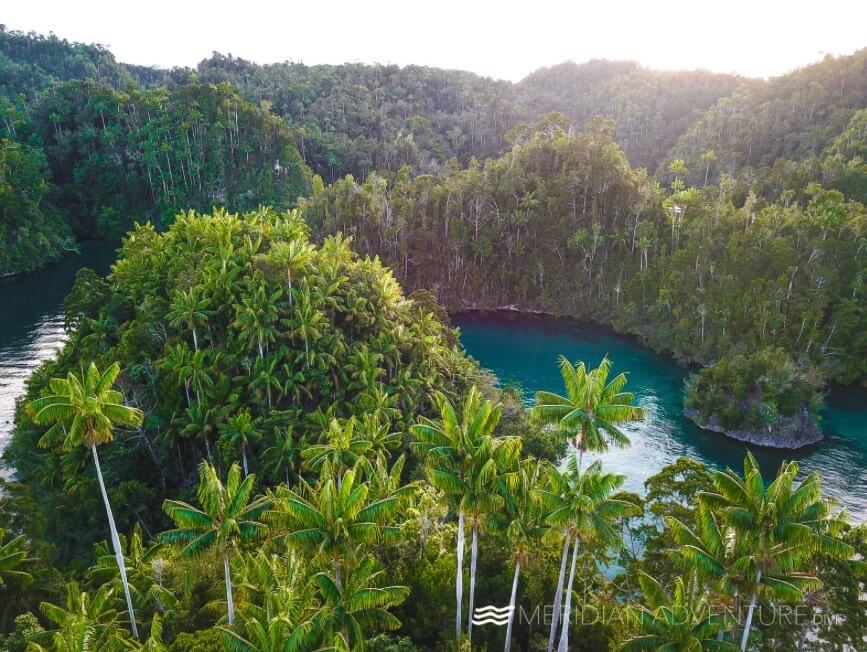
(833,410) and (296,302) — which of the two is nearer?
(296,302)

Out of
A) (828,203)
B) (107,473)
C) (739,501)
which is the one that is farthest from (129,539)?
(828,203)

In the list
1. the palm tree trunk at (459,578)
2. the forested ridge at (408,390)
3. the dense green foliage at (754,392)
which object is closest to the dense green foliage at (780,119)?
the forested ridge at (408,390)

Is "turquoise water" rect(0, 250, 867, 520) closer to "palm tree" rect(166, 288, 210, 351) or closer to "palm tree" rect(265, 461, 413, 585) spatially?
"palm tree" rect(166, 288, 210, 351)

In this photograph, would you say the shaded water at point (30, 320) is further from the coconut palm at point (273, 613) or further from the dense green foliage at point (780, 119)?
the dense green foliage at point (780, 119)

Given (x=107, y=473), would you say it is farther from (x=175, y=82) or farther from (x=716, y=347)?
(x=175, y=82)

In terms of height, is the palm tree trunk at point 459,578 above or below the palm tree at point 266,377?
above

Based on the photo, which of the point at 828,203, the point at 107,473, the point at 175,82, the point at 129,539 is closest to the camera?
the point at 129,539

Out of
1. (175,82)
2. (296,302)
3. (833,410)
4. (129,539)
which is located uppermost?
(175,82)

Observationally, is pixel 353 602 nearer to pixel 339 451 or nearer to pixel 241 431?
pixel 339 451
